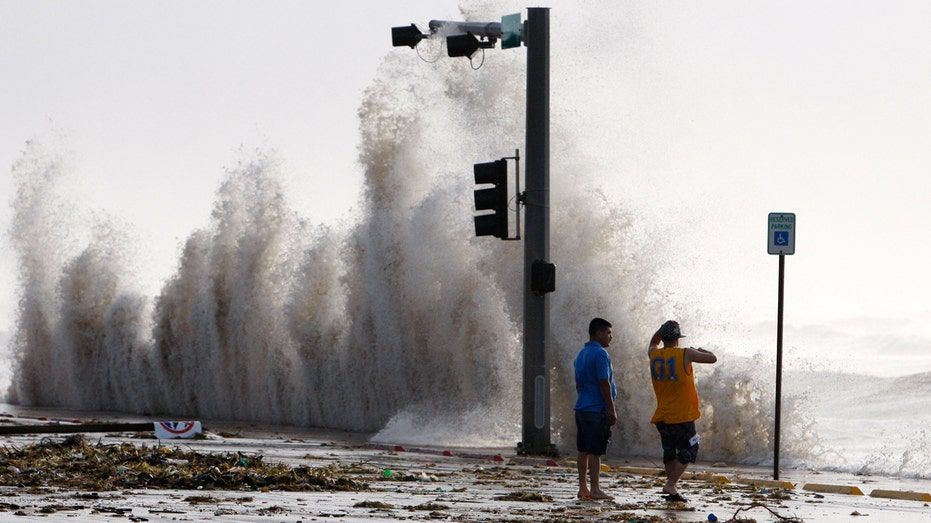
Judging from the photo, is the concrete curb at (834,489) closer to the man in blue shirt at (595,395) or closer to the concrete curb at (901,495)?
the concrete curb at (901,495)

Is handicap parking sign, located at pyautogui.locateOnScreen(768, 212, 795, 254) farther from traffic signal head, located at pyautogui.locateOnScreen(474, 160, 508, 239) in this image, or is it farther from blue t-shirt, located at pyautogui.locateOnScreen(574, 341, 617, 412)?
traffic signal head, located at pyautogui.locateOnScreen(474, 160, 508, 239)

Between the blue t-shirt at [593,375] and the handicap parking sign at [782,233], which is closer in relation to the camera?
the blue t-shirt at [593,375]

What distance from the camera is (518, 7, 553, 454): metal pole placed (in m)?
17.8

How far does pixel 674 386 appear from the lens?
41.0ft

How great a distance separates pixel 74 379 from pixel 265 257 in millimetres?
9167

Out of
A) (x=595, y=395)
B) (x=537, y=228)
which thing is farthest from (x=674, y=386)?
(x=537, y=228)

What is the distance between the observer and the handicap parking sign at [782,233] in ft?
48.8

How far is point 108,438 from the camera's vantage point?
17859 mm

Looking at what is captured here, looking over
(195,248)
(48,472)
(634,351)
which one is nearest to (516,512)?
(48,472)

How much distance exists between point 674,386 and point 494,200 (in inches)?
218

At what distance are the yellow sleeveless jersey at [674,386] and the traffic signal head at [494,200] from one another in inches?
208

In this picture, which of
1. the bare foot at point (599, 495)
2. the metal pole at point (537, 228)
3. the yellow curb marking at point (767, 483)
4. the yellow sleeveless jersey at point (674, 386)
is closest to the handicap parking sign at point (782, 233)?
the yellow curb marking at point (767, 483)

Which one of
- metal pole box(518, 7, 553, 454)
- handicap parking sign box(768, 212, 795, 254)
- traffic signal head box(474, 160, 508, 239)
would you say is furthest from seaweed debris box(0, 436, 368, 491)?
handicap parking sign box(768, 212, 795, 254)

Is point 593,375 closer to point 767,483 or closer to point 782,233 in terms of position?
point 767,483
